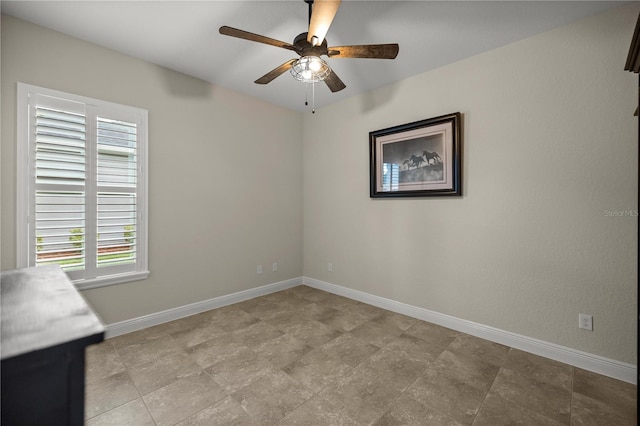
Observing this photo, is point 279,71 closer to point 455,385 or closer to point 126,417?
point 126,417

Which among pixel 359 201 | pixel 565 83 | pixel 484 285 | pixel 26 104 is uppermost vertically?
pixel 565 83

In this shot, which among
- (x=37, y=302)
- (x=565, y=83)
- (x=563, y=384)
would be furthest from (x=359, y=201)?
(x=37, y=302)

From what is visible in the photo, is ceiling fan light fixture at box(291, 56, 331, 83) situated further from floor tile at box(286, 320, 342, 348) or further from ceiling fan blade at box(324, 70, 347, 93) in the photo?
floor tile at box(286, 320, 342, 348)

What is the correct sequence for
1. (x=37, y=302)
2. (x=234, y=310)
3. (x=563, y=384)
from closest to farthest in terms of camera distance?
(x=37, y=302) < (x=563, y=384) < (x=234, y=310)

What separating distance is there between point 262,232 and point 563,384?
3277mm

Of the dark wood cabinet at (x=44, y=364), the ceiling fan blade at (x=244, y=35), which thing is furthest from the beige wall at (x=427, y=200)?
the dark wood cabinet at (x=44, y=364)

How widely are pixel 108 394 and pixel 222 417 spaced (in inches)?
32.3

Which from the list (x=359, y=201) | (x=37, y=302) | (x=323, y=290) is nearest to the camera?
(x=37, y=302)

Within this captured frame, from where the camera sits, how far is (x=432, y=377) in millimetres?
2018

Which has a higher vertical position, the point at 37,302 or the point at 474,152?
the point at 474,152

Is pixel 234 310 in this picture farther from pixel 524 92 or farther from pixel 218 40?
pixel 524 92

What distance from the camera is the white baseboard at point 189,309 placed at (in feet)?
8.73

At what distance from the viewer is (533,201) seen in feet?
7.77

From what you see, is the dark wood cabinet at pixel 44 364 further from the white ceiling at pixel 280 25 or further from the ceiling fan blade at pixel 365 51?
the white ceiling at pixel 280 25
